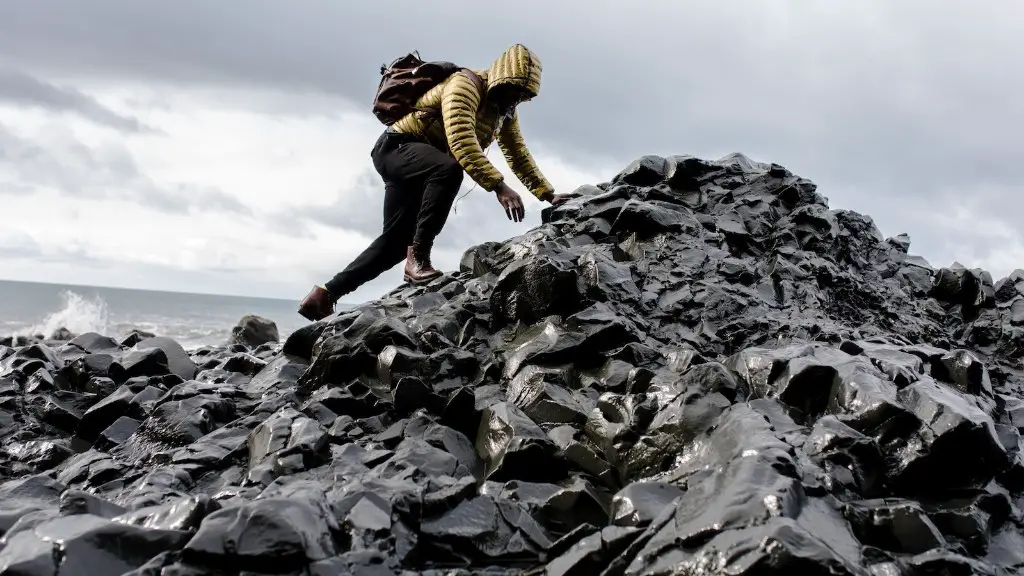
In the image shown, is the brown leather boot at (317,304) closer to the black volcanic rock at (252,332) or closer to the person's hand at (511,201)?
the person's hand at (511,201)

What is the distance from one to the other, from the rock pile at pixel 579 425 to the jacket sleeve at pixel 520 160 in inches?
27.7

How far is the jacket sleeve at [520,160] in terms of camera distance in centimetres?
702

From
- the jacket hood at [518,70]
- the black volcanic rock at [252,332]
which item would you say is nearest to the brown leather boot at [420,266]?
the jacket hood at [518,70]

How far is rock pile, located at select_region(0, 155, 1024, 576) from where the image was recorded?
2.34 metres

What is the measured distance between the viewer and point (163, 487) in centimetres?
338

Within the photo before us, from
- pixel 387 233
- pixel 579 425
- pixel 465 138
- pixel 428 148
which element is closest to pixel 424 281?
pixel 387 233

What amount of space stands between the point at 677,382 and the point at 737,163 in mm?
4269

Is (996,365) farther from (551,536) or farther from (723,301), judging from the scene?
(551,536)

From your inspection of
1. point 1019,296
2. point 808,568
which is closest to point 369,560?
point 808,568

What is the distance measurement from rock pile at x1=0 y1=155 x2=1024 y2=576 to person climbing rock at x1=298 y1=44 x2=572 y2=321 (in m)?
0.49

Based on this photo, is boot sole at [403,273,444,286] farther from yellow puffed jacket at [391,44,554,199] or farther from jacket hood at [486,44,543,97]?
jacket hood at [486,44,543,97]

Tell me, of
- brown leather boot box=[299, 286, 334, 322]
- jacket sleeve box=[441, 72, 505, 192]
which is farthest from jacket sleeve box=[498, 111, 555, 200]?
brown leather boot box=[299, 286, 334, 322]

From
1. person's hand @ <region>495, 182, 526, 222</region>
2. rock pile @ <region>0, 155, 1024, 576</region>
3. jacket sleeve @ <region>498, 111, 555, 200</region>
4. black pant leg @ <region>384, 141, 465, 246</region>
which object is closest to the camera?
rock pile @ <region>0, 155, 1024, 576</region>

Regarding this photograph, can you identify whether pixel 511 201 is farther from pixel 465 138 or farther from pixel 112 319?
pixel 112 319
